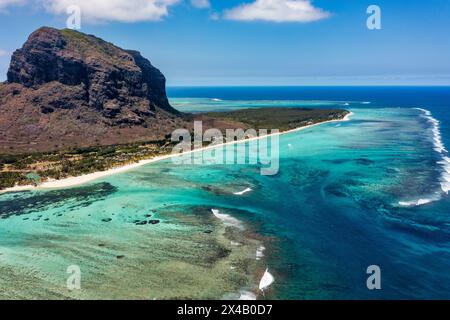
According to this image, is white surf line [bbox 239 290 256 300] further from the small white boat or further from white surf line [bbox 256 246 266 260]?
white surf line [bbox 256 246 266 260]

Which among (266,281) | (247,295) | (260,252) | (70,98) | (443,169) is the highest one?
(70,98)

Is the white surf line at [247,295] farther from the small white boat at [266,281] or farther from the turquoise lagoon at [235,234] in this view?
the small white boat at [266,281]

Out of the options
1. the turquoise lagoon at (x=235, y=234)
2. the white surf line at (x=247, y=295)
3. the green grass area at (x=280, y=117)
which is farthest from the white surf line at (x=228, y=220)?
the green grass area at (x=280, y=117)

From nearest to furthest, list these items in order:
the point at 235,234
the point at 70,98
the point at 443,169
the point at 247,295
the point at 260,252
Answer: the point at 247,295 < the point at 260,252 < the point at 235,234 < the point at 443,169 < the point at 70,98

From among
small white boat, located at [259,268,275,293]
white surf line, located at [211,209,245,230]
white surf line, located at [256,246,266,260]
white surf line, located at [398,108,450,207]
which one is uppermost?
white surf line, located at [398,108,450,207]

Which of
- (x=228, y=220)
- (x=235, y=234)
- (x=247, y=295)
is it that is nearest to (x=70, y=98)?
(x=228, y=220)

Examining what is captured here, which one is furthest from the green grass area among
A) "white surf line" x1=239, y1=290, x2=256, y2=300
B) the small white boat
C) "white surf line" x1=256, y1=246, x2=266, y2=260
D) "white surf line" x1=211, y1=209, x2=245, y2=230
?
"white surf line" x1=239, y1=290, x2=256, y2=300

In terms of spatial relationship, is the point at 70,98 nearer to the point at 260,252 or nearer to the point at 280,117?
the point at 280,117
